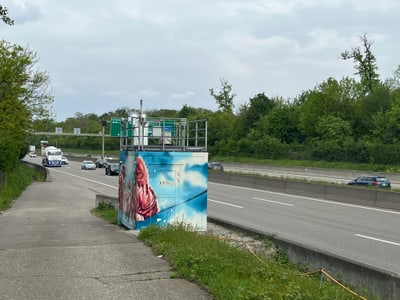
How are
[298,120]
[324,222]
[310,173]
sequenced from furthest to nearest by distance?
[298,120] < [310,173] < [324,222]

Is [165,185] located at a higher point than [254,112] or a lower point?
lower

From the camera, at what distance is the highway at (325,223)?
12.4 metres

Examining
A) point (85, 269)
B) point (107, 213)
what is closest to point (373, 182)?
point (107, 213)

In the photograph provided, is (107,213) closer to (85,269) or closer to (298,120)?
(85,269)

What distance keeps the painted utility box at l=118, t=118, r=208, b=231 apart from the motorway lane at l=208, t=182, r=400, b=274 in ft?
9.91

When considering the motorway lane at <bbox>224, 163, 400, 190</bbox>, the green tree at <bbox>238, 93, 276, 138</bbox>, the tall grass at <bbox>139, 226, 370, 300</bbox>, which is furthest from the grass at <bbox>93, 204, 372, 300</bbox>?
the green tree at <bbox>238, 93, 276, 138</bbox>

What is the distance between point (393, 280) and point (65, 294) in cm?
398

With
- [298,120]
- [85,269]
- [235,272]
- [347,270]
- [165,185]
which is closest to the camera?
[235,272]

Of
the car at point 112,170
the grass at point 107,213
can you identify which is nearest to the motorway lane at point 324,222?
the grass at point 107,213

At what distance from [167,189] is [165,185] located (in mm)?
111

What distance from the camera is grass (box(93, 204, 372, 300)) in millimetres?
6293

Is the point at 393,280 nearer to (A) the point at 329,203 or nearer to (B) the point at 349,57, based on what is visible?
(A) the point at 329,203

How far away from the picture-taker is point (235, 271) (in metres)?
7.47

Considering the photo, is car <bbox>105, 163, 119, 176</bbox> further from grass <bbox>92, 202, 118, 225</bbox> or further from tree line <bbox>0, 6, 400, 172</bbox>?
grass <bbox>92, 202, 118, 225</bbox>
